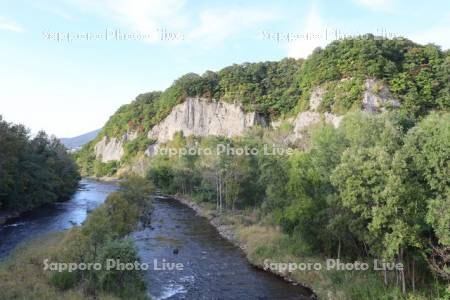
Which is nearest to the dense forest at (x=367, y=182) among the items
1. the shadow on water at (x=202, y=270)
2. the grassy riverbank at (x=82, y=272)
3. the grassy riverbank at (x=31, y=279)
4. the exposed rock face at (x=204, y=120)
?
the shadow on water at (x=202, y=270)

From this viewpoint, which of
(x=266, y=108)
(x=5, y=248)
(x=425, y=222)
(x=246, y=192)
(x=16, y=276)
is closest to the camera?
(x=425, y=222)

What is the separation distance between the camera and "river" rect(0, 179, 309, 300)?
25672mm

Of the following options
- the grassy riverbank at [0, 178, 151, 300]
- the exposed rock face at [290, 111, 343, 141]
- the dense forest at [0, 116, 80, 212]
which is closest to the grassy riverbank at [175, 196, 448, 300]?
the grassy riverbank at [0, 178, 151, 300]

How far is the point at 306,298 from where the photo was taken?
24.5 m

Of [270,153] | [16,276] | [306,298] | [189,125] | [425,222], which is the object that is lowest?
[306,298]

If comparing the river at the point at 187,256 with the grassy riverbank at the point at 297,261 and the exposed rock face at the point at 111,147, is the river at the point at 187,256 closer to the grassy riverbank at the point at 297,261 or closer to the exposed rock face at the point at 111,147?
the grassy riverbank at the point at 297,261

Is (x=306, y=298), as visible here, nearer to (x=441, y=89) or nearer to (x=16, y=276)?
(x=16, y=276)

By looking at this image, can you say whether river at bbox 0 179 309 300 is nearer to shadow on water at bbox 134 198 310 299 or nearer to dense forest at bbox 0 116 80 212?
shadow on water at bbox 134 198 310 299

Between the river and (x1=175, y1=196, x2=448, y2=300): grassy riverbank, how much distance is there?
1058 millimetres

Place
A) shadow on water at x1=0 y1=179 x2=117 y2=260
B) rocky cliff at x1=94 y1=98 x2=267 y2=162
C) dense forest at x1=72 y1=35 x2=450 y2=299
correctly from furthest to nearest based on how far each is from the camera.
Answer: rocky cliff at x1=94 y1=98 x2=267 y2=162, shadow on water at x1=0 y1=179 x2=117 y2=260, dense forest at x1=72 y1=35 x2=450 y2=299

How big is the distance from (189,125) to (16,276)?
107m

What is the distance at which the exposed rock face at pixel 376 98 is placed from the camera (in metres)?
75.2

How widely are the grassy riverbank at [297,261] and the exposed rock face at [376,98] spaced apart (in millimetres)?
38679

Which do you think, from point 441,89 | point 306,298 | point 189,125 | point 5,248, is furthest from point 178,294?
point 189,125
